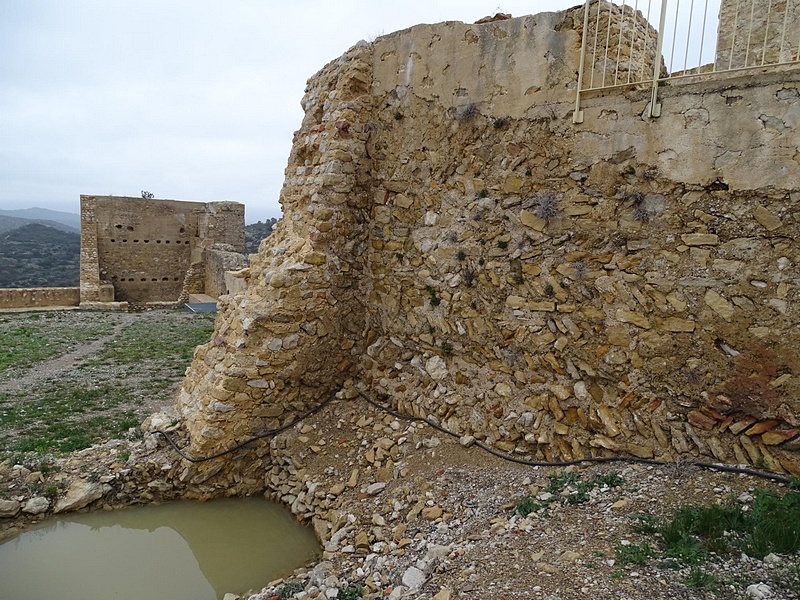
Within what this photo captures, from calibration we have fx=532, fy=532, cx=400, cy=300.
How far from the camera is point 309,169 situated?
598cm

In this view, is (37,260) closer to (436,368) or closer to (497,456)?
(436,368)

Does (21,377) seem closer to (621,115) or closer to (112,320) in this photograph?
(112,320)

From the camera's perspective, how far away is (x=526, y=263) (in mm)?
4590

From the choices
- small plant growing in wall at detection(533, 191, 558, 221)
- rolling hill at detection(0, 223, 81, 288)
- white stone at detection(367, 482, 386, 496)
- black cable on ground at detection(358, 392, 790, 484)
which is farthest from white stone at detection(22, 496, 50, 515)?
rolling hill at detection(0, 223, 81, 288)

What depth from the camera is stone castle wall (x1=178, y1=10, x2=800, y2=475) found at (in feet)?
11.8

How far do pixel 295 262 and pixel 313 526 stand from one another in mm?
2568

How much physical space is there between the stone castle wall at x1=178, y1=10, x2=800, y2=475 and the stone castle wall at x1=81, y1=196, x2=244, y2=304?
50.8ft

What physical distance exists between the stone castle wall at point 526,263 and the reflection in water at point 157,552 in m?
0.65

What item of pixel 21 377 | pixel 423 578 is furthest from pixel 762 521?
pixel 21 377

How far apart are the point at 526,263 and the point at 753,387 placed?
1870 millimetres

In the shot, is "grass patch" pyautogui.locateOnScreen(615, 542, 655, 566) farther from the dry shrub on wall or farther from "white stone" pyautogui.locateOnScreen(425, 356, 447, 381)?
"white stone" pyautogui.locateOnScreen(425, 356, 447, 381)

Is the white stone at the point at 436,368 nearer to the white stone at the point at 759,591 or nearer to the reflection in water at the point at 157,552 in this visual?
the reflection in water at the point at 157,552

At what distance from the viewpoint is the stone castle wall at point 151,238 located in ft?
65.3

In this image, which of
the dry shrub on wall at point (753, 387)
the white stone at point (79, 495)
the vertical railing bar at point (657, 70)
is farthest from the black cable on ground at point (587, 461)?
the white stone at point (79, 495)
